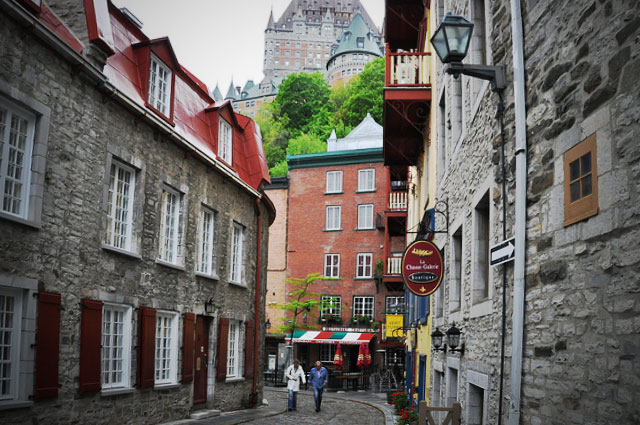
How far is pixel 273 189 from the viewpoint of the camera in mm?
41812

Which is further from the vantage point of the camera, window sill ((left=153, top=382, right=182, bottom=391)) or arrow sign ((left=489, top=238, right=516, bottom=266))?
window sill ((left=153, top=382, right=182, bottom=391))

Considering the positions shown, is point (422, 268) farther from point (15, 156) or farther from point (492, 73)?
point (15, 156)

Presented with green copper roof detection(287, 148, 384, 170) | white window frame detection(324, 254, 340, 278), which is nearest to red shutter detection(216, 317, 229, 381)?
white window frame detection(324, 254, 340, 278)

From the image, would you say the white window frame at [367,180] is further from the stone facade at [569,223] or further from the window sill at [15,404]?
the stone facade at [569,223]

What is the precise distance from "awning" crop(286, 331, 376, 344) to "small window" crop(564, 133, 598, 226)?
3046 centimetres

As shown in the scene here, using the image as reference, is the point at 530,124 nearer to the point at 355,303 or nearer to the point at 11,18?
the point at 11,18

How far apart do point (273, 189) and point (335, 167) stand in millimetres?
4389

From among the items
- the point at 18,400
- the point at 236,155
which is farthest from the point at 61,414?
the point at 236,155

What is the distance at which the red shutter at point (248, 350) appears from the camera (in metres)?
19.2

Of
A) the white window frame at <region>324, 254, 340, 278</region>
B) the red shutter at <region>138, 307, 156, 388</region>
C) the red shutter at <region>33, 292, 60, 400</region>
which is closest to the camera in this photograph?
the red shutter at <region>33, 292, 60, 400</region>

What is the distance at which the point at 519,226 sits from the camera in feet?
19.4

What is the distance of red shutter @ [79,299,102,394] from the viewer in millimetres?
11008

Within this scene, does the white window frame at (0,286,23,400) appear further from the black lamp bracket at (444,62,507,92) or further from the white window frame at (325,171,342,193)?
the white window frame at (325,171,342,193)

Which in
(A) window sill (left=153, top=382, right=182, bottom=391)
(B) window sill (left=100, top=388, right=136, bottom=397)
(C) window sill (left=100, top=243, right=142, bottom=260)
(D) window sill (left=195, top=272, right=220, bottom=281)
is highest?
(C) window sill (left=100, top=243, right=142, bottom=260)
